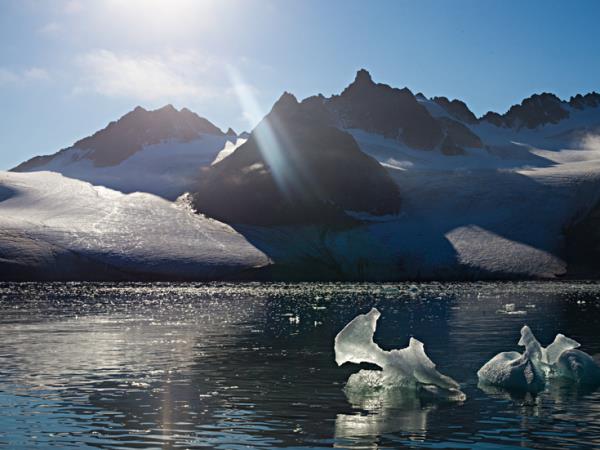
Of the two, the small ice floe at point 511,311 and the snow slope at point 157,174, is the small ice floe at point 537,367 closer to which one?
the small ice floe at point 511,311

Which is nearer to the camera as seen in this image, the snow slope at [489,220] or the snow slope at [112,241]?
the snow slope at [112,241]

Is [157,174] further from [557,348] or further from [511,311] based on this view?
→ [557,348]

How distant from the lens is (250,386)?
24.8m

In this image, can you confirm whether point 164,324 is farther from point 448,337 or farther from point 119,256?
point 119,256

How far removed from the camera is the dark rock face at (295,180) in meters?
147

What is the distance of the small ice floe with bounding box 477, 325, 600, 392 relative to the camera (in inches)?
945

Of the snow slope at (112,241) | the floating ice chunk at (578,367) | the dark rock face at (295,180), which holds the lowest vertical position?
the floating ice chunk at (578,367)

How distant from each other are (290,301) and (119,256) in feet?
162

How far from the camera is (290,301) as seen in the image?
70688 mm

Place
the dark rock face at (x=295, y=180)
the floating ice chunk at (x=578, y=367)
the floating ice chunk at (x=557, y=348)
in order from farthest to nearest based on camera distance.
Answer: the dark rock face at (x=295, y=180) → the floating ice chunk at (x=557, y=348) → the floating ice chunk at (x=578, y=367)

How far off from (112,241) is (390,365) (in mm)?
99039

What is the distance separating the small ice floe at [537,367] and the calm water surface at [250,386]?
0.78 m

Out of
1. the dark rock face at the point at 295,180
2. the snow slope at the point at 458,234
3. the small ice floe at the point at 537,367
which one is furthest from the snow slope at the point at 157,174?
the small ice floe at the point at 537,367

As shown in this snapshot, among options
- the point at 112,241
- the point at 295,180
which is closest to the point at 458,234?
the point at 295,180
